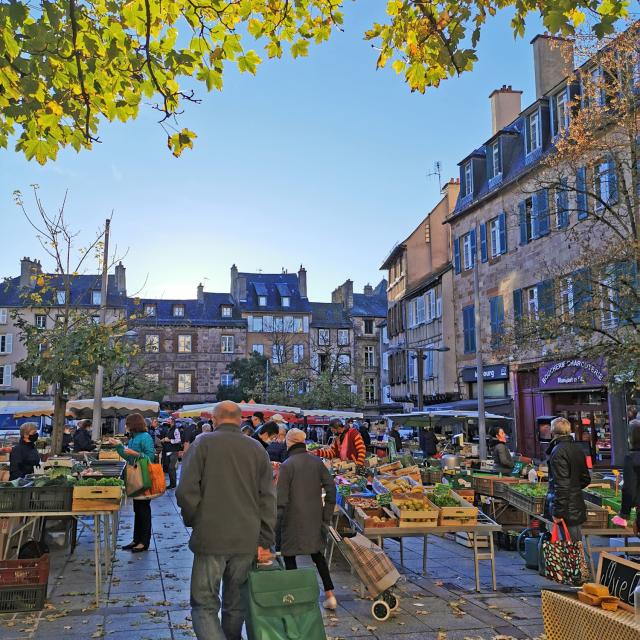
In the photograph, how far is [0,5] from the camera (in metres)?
4.78

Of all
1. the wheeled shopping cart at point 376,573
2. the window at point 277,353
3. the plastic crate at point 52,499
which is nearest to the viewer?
the wheeled shopping cart at point 376,573

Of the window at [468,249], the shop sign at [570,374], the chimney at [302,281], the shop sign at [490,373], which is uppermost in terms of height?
the chimney at [302,281]

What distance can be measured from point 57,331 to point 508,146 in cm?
1936

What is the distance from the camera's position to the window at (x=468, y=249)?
98.9 feet

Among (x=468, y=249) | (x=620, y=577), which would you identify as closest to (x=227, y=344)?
(x=468, y=249)

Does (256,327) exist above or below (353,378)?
above

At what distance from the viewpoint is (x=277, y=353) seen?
59750mm

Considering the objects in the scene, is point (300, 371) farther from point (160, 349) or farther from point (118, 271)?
point (118, 271)

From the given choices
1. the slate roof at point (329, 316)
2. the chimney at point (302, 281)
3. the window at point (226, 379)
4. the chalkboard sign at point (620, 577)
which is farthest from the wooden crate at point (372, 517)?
the chimney at point (302, 281)

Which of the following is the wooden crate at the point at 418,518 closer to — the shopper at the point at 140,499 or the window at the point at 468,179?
the shopper at the point at 140,499

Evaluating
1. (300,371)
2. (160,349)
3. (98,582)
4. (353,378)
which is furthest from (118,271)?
(98,582)

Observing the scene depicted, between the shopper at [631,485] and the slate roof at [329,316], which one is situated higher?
the slate roof at [329,316]

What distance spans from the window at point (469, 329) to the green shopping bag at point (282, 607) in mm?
24981

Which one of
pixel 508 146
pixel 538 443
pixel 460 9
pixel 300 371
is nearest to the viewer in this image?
pixel 460 9
